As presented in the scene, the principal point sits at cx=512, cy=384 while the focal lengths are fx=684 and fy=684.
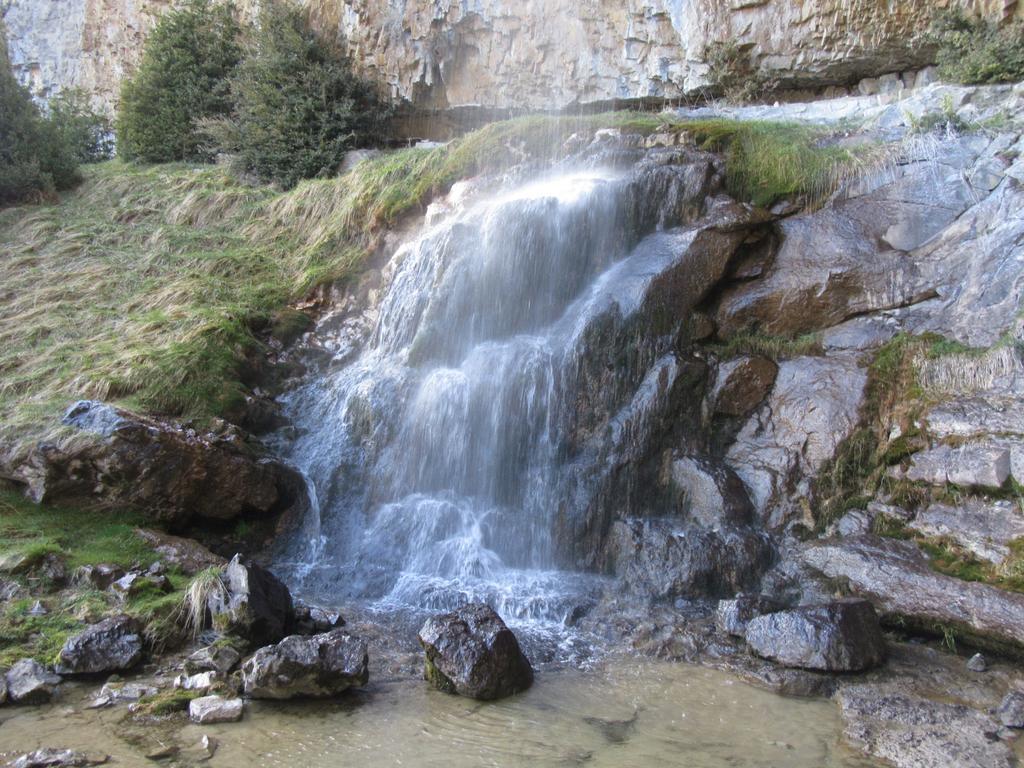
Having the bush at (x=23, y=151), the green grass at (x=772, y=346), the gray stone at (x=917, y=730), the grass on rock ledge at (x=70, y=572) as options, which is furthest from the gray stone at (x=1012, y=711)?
the bush at (x=23, y=151)

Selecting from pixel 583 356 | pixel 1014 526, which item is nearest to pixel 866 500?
pixel 1014 526

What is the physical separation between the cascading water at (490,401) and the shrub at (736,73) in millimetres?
3276

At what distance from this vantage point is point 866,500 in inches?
231

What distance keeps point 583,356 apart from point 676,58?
262 inches

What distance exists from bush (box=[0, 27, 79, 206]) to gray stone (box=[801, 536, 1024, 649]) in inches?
528

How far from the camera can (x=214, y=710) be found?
140 inches

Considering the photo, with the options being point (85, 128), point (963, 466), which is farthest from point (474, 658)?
point (85, 128)

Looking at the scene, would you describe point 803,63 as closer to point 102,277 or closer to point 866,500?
point 866,500

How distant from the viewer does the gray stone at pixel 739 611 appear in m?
4.84

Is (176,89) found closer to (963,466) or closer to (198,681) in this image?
(198,681)

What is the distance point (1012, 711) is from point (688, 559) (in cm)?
227

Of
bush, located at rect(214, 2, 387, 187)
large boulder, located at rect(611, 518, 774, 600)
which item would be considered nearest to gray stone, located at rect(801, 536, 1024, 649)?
large boulder, located at rect(611, 518, 774, 600)

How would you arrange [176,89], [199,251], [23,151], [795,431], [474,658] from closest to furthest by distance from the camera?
[474,658], [795,431], [199,251], [23,151], [176,89]

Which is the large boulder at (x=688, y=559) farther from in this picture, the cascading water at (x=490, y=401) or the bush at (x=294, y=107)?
the bush at (x=294, y=107)
